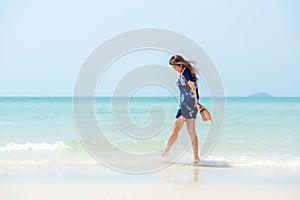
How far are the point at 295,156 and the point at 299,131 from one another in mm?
4377

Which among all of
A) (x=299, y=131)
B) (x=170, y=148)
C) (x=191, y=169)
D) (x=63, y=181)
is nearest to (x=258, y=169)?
(x=191, y=169)

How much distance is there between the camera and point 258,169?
654 centimetres

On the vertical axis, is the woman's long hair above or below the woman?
above

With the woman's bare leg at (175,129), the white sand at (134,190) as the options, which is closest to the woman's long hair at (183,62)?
the woman's bare leg at (175,129)

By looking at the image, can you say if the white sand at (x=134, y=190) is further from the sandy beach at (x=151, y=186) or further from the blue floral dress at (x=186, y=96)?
the blue floral dress at (x=186, y=96)

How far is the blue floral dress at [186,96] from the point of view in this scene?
6.91 m

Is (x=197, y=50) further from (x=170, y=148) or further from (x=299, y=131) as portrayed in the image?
(x=299, y=131)

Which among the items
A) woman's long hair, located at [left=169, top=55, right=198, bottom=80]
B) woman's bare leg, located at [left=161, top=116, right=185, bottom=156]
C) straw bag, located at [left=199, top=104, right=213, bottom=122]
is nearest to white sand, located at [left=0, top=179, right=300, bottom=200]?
straw bag, located at [left=199, top=104, right=213, bottom=122]

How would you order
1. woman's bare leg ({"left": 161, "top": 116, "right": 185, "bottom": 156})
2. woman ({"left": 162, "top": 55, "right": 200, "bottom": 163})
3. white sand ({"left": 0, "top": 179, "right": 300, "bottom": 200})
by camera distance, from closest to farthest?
white sand ({"left": 0, "top": 179, "right": 300, "bottom": 200}), woman ({"left": 162, "top": 55, "right": 200, "bottom": 163}), woman's bare leg ({"left": 161, "top": 116, "right": 185, "bottom": 156})

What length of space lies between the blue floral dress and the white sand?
71.6 inches

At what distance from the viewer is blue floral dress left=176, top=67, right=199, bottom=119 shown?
6.91m

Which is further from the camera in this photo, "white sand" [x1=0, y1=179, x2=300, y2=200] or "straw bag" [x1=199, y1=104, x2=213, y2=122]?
"straw bag" [x1=199, y1=104, x2=213, y2=122]

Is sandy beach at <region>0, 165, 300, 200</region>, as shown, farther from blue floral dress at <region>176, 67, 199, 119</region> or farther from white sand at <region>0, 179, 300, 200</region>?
blue floral dress at <region>176, 67, 199, 119</region>

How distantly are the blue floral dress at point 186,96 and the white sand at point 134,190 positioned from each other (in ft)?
5.96
